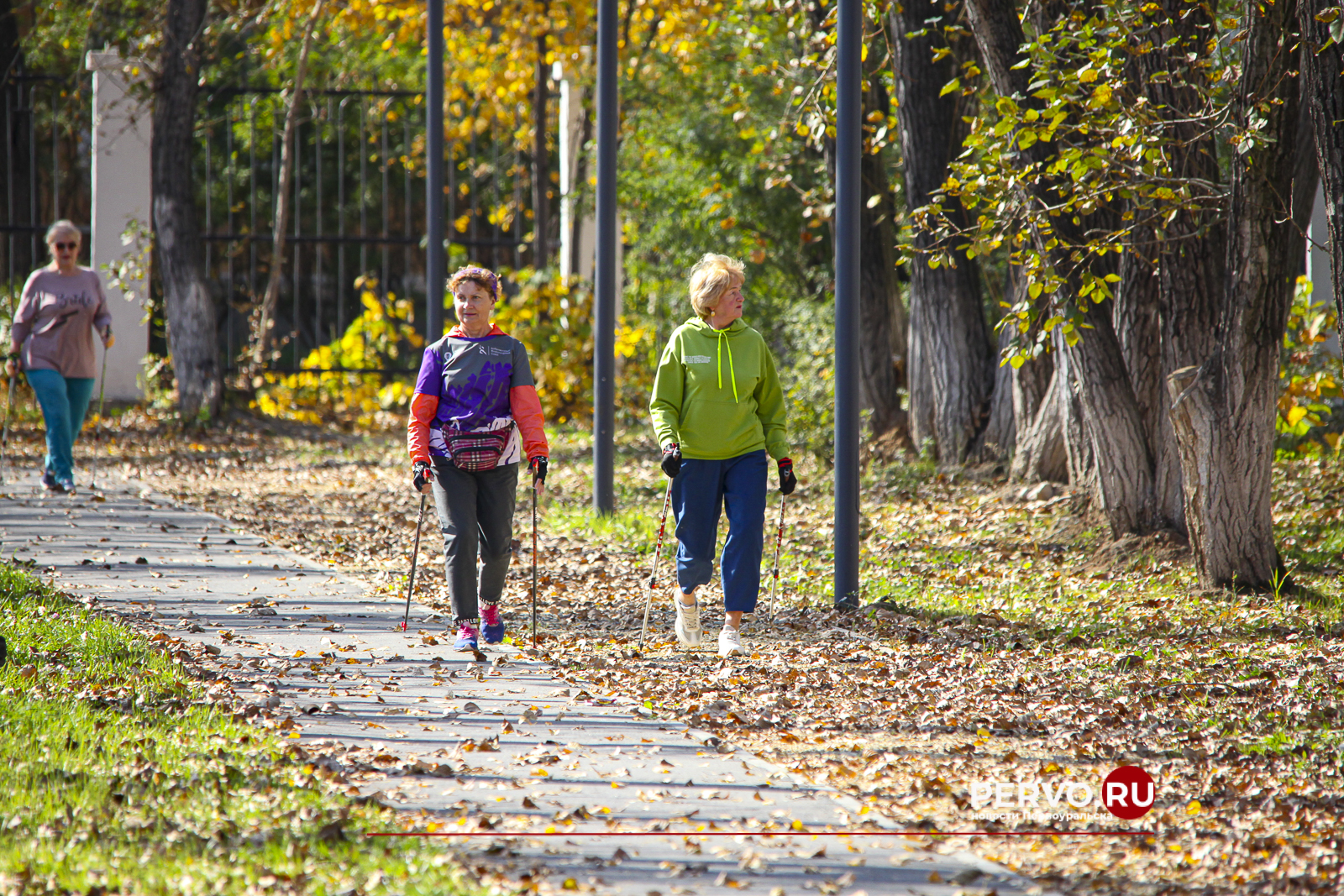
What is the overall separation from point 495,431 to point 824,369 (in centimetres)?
712

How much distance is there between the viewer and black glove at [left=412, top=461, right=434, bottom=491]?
19.3 feet

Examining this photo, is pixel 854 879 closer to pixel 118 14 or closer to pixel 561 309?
pixel 561 309

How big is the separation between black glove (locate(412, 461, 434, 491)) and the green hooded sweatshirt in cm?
103

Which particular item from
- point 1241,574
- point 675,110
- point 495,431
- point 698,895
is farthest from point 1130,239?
point 675,110

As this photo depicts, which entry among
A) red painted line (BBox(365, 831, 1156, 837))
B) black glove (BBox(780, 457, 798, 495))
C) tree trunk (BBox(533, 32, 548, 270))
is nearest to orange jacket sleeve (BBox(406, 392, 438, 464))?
black glove (BBox(780, 457, 798, 495))

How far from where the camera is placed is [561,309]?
50.4 ft

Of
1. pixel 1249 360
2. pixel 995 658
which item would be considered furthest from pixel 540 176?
pixel 995 658

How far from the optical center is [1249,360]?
6.88m

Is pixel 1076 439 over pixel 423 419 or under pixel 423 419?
under

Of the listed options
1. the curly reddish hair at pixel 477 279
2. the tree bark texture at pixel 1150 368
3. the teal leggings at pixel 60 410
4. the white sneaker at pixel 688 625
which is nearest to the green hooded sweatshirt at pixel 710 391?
the white sneaker at pixel 688 625

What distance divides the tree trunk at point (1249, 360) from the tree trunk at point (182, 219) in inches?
440

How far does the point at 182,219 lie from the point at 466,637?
10.4 m

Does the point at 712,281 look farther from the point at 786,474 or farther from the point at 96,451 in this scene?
the point at 96,451

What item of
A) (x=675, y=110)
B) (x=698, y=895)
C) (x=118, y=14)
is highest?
(x=118, y=14)
